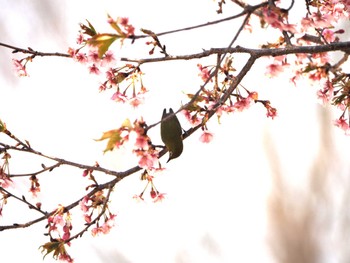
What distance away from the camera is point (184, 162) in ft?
4.60

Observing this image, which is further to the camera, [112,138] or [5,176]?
[5,176]

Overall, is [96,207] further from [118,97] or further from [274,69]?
[274,69]

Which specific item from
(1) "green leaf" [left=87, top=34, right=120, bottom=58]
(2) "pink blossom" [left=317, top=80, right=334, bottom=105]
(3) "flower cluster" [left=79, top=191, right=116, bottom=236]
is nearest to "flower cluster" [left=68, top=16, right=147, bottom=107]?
(1) "green leaf" [left=87, top=34, right=120, bottom=58]

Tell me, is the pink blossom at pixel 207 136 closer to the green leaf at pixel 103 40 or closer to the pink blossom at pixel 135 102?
the pink blossom at pixel 135 102

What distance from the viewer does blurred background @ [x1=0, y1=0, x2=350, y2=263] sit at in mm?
1345

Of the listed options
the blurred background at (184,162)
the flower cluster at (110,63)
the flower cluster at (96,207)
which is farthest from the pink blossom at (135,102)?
the blurred background at (184,162)

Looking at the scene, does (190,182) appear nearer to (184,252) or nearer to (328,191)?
(184,252)

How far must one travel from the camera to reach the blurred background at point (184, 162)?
52.9 inches

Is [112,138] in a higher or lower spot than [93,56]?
lower

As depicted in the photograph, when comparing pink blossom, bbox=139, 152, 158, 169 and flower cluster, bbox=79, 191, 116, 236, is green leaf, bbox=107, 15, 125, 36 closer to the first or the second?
pink blossom, bbox=139, 152, 158, 169

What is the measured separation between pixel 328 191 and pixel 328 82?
2.02 ft

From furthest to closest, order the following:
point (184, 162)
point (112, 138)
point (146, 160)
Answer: point (184, 162), point (146, 160), point (112, 138)

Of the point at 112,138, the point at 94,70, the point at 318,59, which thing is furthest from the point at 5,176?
the point at 318,59

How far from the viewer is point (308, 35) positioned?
94 centimetres
